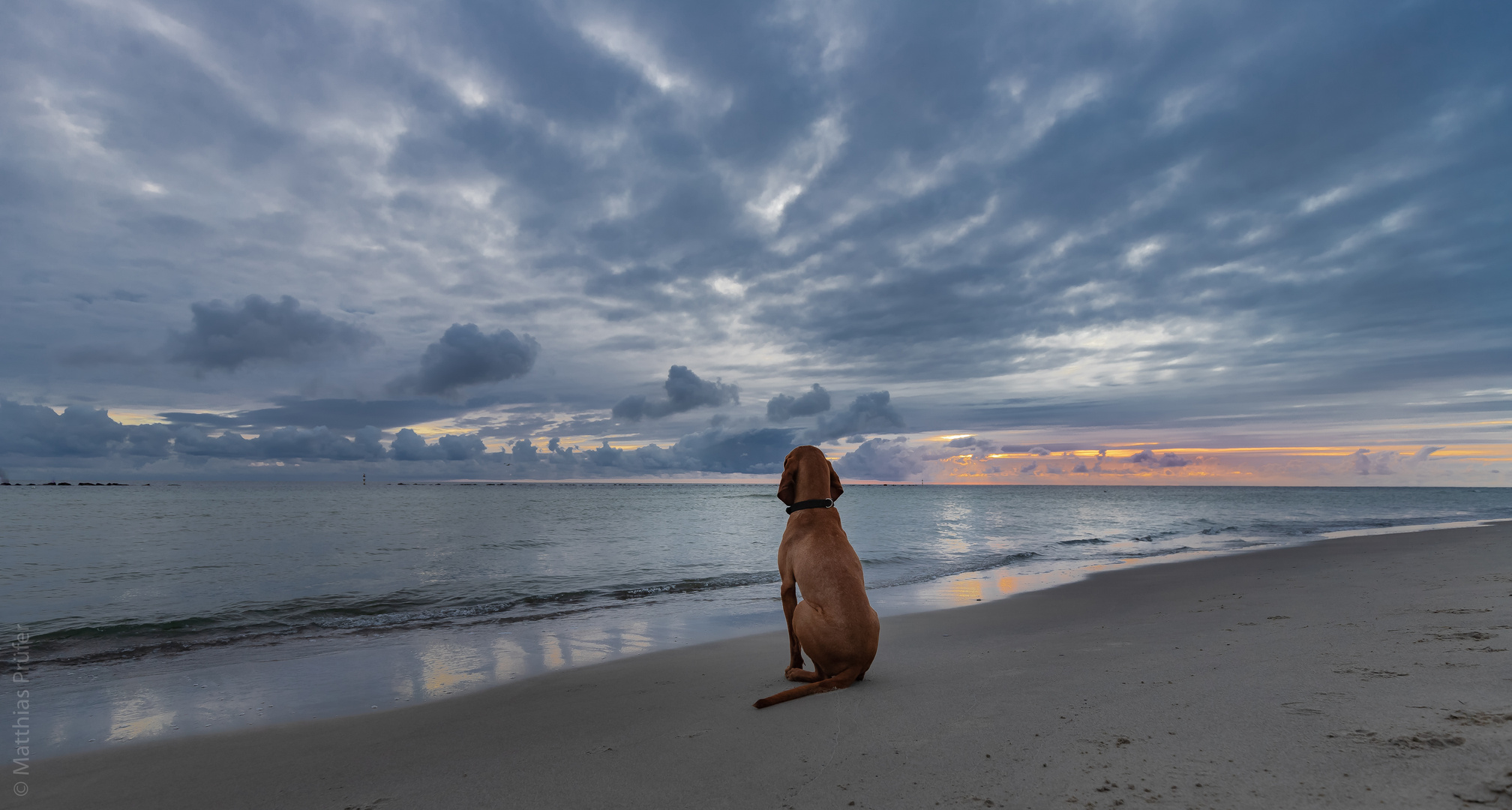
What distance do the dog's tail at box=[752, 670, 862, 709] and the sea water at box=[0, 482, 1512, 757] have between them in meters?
A: 2.26

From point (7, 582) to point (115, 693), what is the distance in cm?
1186

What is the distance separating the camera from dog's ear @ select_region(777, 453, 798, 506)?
18.6 ft

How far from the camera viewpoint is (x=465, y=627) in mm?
10023

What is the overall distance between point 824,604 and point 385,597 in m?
11.1

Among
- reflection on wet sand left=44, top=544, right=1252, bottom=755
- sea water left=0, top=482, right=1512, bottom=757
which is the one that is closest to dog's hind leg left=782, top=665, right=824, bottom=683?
sea water left=0, top=482, right=1512, bottom=757

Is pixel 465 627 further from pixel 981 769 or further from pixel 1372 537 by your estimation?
pixel 1372 537

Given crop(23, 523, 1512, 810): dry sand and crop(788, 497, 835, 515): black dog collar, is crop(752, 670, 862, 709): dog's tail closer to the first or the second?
crop(23, 523, 1512, 810): dry sand

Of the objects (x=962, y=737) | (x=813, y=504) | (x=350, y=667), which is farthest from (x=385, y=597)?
(x=962, y=737)

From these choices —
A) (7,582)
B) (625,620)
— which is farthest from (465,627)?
(7,582)

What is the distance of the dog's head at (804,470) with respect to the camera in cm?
567

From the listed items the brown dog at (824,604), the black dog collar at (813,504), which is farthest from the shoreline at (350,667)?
the black dog collar at (813,504)

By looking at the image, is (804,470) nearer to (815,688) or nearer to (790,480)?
(790,480)

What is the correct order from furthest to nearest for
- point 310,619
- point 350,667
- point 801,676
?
point 310,619
point 350,667
point 801,676

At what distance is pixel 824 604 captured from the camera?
504 centimetres
